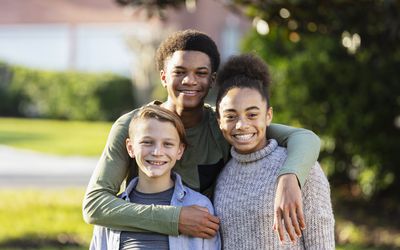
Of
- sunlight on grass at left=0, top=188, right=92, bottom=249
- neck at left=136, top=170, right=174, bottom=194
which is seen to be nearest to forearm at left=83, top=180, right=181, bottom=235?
neck at left=136, top=170, right=174, bottom=194

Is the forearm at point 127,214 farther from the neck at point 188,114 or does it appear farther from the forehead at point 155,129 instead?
the neck at point 188,114

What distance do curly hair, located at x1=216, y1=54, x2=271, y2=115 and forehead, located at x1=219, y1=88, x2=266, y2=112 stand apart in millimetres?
25

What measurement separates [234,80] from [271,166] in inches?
15.1

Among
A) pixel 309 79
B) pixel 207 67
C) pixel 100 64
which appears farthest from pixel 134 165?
pixel 100 64

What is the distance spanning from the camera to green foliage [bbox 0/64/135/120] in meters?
23.2

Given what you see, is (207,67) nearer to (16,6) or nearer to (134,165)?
(134,165)

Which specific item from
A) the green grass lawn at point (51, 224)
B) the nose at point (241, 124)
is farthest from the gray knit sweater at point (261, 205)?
the green grass lawn at point (51, 224)

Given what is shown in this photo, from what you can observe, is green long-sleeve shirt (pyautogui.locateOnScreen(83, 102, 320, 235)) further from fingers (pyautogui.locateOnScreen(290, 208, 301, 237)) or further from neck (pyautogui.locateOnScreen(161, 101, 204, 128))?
fingers (pyautogui.locateOnScreen(290, 208, 301, 237))

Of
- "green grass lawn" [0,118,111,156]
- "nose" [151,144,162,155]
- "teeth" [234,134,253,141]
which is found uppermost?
"green grass lawn" [0,118,111,156]

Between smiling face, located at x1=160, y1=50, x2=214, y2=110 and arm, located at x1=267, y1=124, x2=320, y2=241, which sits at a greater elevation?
smiling face, located at x1=160, y1=50, x2=214, y2=110

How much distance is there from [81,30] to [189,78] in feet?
85.4

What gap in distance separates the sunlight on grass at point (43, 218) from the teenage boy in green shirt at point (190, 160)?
4.46m

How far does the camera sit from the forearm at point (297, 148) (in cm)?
323

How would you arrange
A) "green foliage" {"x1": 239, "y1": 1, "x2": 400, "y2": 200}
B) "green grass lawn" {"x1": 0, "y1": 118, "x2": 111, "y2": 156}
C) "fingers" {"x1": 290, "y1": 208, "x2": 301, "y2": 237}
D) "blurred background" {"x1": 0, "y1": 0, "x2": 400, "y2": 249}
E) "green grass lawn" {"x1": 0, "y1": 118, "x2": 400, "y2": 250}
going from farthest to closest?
"green grass lawn" {"x1": 0, "y1": 118, "x2": 111, "y2": 156}
"green foliage" {"x1": 239, "y1": 1, "x2": 400, "y2": 200}
"green grass lawn" {"x1": 0, "y1": 118, "x2": 400, "y2": 250}
"blurred background" {"x1": 0, "y1": 0, "x2": 400, "y2": 249}
"fingers" {"x1": 290, "y1": 208, "x2": 301, "y2": 237}
